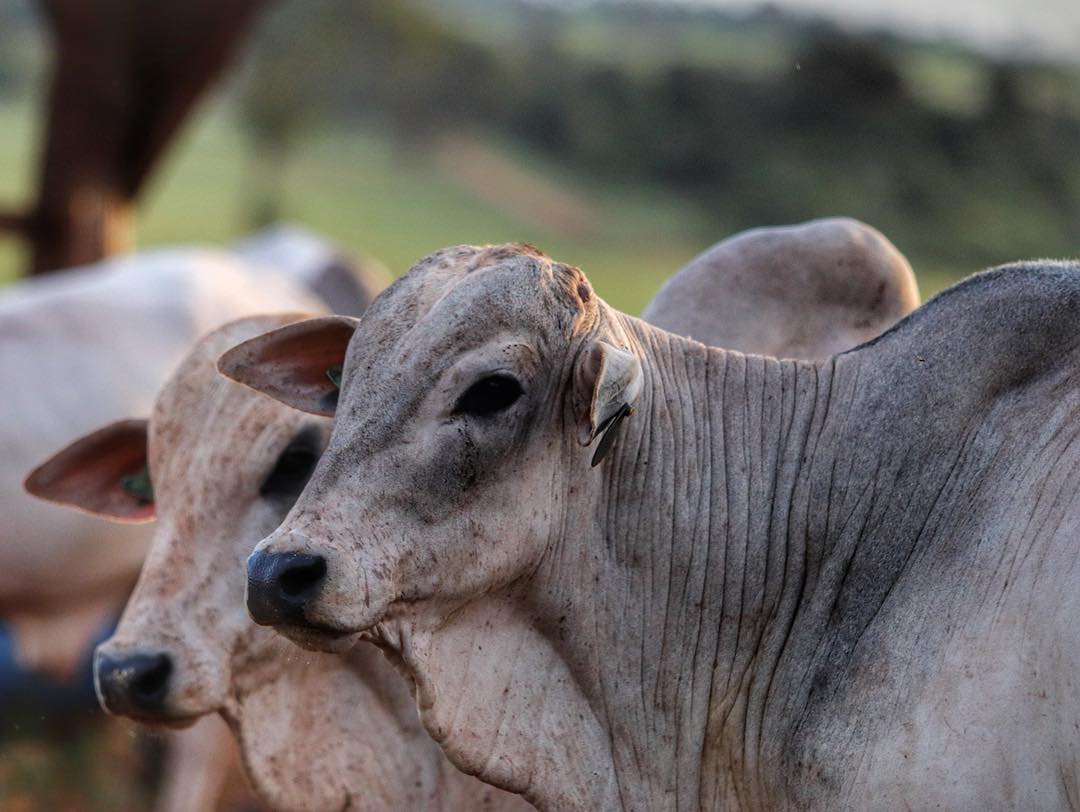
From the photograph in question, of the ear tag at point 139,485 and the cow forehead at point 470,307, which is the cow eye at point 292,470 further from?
the cow forehead at point 470,307

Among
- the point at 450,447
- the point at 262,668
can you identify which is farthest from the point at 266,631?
the point at 450,447

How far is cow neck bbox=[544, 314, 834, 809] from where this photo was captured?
8.36ft

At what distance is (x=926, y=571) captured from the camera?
240cm

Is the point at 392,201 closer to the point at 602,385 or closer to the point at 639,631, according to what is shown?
the point at 639,631

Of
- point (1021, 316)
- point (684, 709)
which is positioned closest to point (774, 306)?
point (1021, 316)

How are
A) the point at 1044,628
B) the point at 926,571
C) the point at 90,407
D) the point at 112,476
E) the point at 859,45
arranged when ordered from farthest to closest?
1. the point at 859,45
2. the point at 90,407
3. the point at 112,476
4. the point at 926,571
5. the point at 1044,628

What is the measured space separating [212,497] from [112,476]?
53 cm

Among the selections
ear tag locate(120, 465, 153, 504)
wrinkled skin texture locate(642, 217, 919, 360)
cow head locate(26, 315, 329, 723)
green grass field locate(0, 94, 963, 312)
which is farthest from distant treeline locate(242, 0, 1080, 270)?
cow head locate(26, 315, 329, 723)

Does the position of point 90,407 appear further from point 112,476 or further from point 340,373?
point 340,373

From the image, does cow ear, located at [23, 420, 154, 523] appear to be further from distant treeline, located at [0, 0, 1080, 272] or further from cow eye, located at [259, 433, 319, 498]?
distant treeline, located at [0, 0, 1080, 272]

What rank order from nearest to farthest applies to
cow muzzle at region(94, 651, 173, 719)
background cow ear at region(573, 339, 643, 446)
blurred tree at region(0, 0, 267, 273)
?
background cow ear at region(573, 339, 643, 446) < cow muzzle at region(94, 651, 173, 719) < blurred tree at region(0, 0, 267, 273)

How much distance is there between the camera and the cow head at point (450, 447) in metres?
2.28

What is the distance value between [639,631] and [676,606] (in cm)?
8

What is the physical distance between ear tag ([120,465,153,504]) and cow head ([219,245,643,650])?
1.22 metres
